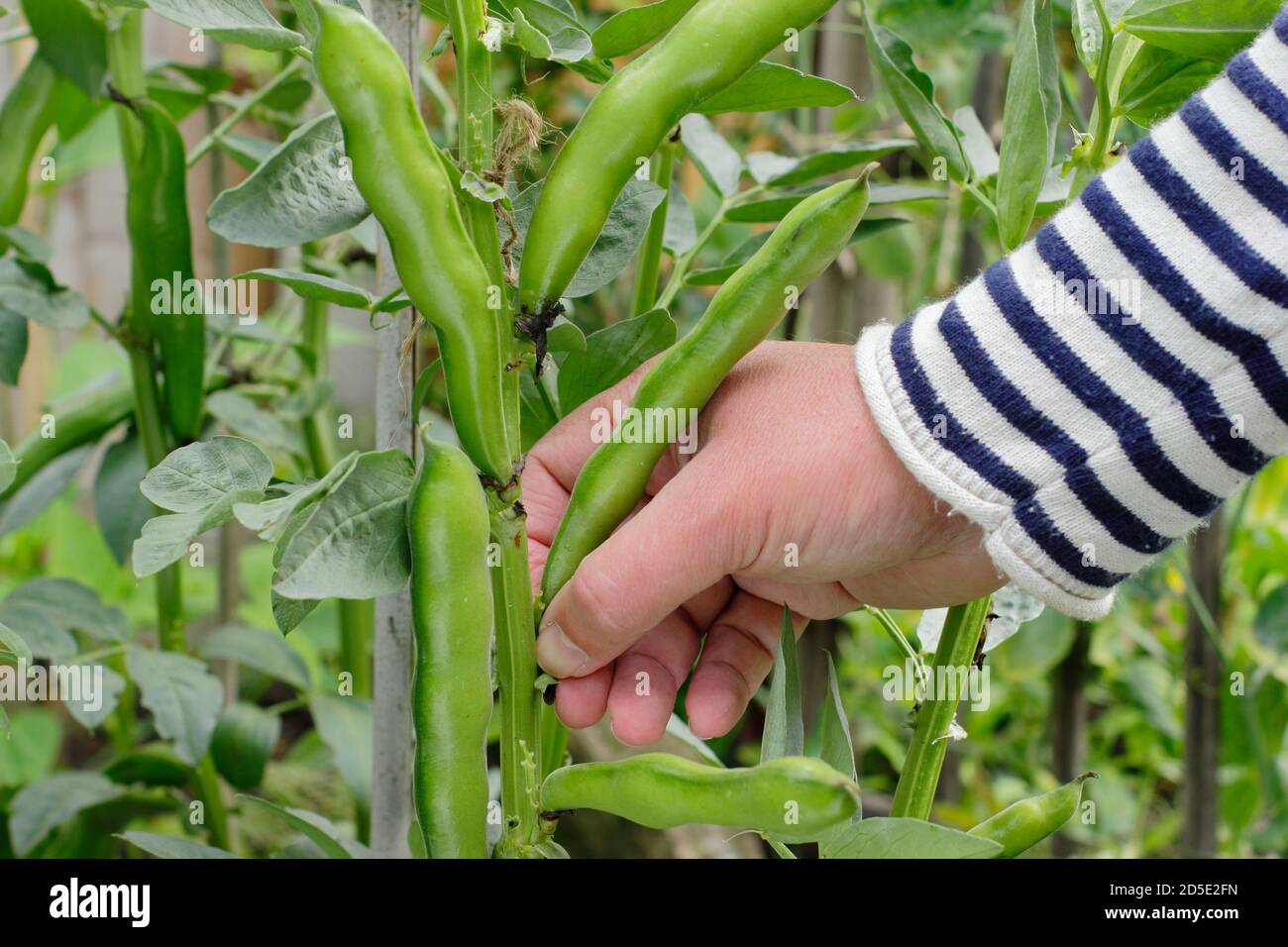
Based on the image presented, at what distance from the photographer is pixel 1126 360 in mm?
560

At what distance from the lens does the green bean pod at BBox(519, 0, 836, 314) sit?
57 cm

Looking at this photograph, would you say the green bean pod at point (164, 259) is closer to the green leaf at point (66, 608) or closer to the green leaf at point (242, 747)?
the green leaf at point (66, 608)

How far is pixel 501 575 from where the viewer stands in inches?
22.9

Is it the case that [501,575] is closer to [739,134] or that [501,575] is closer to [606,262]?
[606,262]

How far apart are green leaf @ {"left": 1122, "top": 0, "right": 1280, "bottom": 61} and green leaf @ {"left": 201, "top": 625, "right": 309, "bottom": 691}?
0.77m

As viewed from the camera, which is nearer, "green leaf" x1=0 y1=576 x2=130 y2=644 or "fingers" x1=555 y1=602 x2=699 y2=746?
"fingers" x1=555 y1=602 x2=699 y2=746

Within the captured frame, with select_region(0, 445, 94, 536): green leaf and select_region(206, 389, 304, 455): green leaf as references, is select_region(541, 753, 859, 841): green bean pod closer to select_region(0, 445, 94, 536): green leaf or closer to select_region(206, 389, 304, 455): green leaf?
select_region(206, 389, 304, 455): green leaf

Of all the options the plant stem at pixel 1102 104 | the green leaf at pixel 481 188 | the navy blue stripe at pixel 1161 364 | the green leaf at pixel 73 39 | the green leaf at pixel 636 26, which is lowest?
the navy blue stripe at pixel 1161 364

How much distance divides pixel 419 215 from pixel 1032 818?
0.44 metres

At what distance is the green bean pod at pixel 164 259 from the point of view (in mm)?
873

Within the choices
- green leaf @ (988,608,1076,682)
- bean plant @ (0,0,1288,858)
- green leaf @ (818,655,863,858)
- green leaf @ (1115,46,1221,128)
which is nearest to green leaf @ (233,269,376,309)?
bean plant @ (0,0,1288,858)

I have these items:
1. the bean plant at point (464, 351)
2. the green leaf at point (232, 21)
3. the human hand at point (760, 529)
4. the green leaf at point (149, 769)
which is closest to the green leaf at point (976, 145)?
the bean plant at point (464, 351)

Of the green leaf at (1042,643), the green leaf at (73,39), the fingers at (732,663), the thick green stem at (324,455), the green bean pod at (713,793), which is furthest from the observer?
the green leaf at (1042,643)
